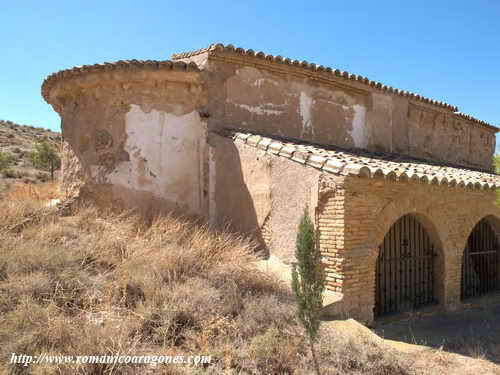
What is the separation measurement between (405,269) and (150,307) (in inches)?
214

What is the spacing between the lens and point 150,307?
499 cm

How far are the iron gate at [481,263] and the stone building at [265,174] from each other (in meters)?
0.10

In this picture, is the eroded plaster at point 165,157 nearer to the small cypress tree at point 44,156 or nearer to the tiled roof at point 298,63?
the tiled roof at point 298,63

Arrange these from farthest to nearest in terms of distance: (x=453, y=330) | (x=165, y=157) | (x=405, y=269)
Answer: (x=165, y=157) < (x=405, y=269) < (x=453, y=330)

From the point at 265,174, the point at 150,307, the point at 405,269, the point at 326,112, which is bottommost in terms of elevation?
the point at 150,307

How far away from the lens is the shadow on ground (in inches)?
251

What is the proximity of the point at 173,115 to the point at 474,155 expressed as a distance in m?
12.2

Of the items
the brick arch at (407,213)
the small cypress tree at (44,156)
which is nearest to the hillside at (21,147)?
the small cypress tree at (44,156)

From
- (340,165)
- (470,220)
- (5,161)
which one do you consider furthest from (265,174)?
(5,161)

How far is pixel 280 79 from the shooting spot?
9.48 m

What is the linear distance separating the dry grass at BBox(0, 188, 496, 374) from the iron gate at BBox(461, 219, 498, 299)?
224 inches

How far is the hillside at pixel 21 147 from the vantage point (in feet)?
67.7

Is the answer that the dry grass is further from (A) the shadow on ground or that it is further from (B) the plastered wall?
(B) the plastered wall

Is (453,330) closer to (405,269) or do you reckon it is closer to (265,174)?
(405,269)
